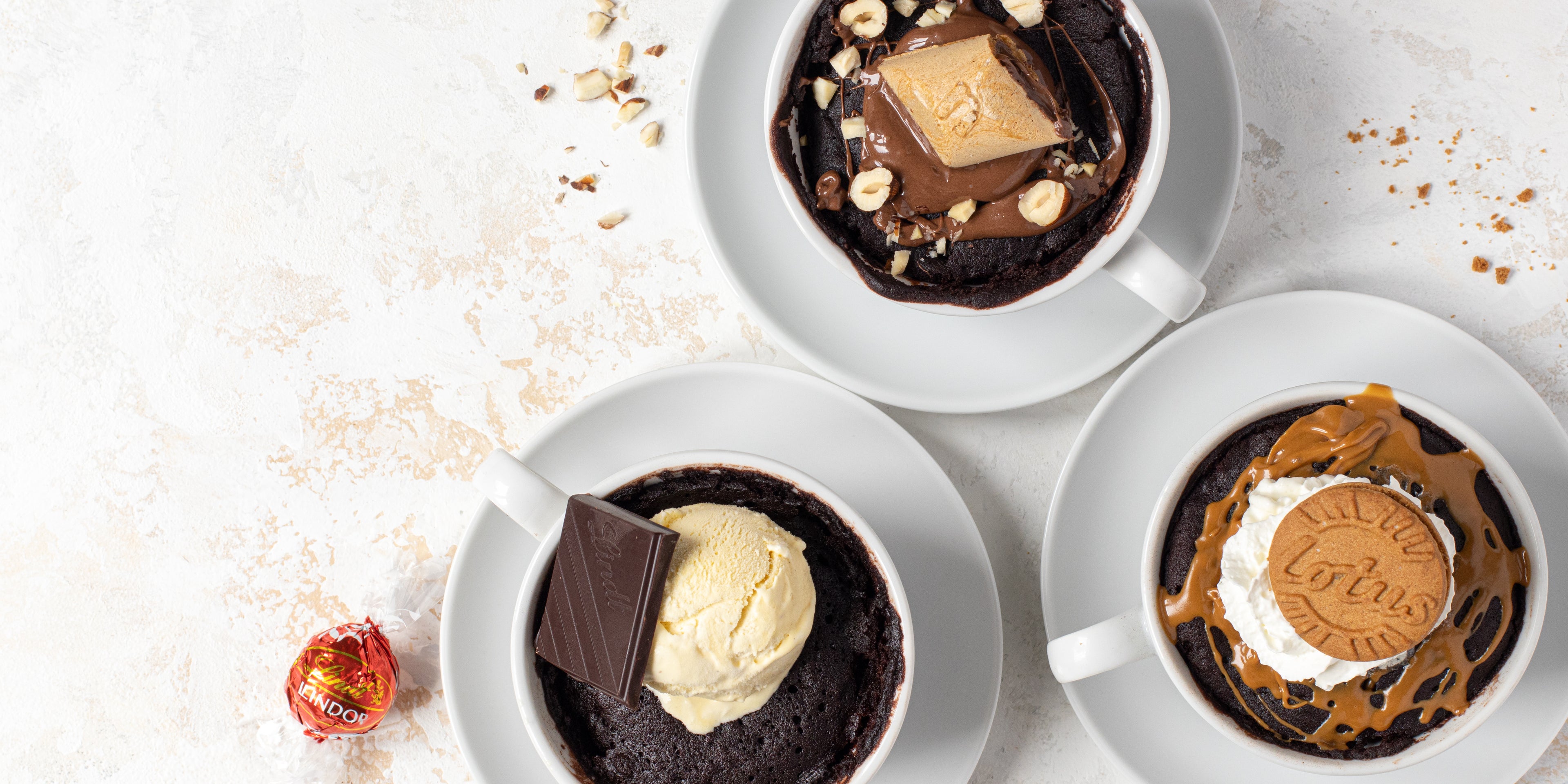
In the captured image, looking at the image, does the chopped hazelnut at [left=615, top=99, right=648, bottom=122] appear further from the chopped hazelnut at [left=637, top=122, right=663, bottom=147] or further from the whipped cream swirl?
the whipped cream swirl

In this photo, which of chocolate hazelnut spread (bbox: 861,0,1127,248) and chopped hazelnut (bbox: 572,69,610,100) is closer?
chocolate hazelnut spread (bbox: 861,0,1127,248)

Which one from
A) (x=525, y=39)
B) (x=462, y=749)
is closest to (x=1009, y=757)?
(x=462, y=749)

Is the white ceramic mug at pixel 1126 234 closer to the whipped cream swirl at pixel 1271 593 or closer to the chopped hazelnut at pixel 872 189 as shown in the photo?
the chopped hazelnut at pixel 872 189

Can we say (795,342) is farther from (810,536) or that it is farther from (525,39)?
(525,39)

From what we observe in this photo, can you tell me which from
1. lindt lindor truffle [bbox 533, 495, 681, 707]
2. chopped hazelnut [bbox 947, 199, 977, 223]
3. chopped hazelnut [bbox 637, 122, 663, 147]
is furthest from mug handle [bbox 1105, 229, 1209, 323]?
chopped hazelnut [bbox 637, 122, 663, 147]

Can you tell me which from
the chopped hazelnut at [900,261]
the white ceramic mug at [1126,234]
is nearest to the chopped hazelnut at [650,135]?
the white ceramic mug at [1126,234]

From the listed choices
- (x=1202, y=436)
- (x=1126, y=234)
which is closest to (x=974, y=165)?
(x=1126, y=234)

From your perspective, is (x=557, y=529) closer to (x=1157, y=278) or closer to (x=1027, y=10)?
(x=1157, y=278)
